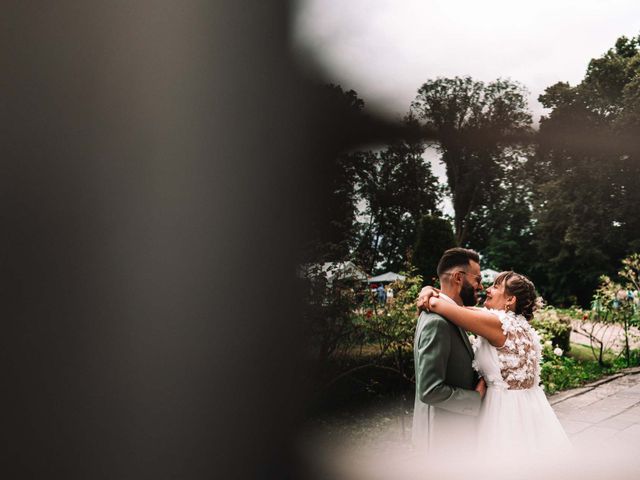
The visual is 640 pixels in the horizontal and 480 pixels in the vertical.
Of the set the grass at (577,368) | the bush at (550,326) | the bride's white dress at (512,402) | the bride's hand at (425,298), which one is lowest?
the grass at (577,368)

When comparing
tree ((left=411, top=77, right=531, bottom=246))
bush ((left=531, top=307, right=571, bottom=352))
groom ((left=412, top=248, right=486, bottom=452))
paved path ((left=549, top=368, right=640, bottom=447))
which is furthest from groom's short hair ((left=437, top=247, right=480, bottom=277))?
tree ((left=411, top=77, right=531, bottom=246))

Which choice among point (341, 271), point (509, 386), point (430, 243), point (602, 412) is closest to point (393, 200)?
point (430, 243)

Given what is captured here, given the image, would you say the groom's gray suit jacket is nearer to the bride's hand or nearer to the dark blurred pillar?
the bride's hand

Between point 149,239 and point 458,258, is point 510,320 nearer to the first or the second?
point 458,258

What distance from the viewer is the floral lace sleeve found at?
6.40 ft

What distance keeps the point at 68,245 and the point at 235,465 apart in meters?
0.67

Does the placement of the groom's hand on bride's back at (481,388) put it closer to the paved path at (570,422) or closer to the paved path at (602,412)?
the paved path at (570,422)

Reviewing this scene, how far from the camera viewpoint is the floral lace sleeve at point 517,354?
1.95m

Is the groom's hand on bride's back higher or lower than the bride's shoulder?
lower

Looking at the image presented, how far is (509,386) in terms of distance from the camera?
1960 millimetres

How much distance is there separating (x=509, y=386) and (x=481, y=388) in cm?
13

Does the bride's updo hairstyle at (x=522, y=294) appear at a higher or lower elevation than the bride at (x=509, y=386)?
higher

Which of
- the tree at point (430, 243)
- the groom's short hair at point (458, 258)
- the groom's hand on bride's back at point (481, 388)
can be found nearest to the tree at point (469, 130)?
the tree at point (430, 243)

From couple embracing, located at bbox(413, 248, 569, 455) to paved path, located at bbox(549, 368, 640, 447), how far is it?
1958 mm
